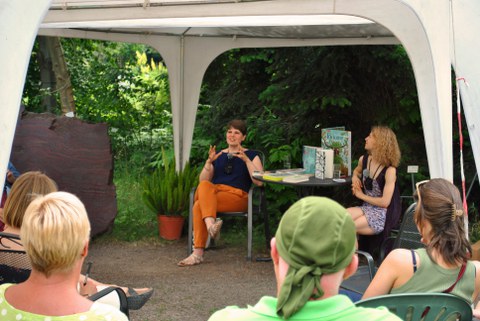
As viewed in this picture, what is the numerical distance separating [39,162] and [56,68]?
4.28m

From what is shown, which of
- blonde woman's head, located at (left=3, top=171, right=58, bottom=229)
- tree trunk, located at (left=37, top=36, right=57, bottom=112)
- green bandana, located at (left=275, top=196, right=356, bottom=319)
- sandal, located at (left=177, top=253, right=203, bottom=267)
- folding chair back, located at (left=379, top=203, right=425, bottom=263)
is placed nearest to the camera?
green bandana, located at (left=275, top=196, right=356, bottom=319)

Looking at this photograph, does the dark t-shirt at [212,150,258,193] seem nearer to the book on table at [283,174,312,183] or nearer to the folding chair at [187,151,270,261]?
the folding chair at [187,151,270,261]

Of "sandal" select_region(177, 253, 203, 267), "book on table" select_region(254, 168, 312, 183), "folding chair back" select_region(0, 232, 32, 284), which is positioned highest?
"book on table" select_region(254, 168, 312, 183)

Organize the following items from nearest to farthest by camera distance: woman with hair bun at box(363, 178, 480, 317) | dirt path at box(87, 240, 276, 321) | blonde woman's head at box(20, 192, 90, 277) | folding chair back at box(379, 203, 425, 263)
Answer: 1. blonde woman's head at box(20, 192, 90, 277)
2. woman with hair bun at box(363, 178, 480, 317)
3. folding chair back at box(379, 203, 425, 263)
4. dirt path at box(87, 240, 276, 321)

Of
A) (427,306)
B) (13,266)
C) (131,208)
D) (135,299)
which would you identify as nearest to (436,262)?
(427,306)

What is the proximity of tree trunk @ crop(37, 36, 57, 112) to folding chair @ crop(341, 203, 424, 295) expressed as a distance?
6951mm

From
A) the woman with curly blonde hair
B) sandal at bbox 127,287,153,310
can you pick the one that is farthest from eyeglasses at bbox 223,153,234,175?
sandal at bbox 127,287,153,310

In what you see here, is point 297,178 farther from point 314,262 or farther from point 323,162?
point 314,262

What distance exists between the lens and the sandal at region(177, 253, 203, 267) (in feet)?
21.9

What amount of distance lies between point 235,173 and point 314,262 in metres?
5.20

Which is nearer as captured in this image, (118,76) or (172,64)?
(172,64)

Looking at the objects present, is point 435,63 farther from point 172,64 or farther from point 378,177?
point 172,64

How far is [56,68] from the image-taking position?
1115 cm

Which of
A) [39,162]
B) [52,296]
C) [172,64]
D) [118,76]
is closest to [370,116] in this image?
[172,64]
